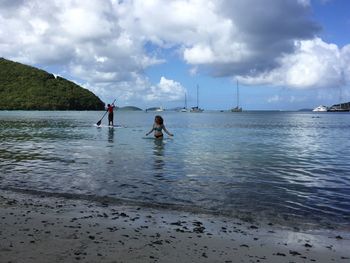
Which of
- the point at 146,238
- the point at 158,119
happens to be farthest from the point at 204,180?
the point at 158,119

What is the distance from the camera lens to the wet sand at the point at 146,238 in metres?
7.34

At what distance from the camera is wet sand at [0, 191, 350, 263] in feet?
24.1

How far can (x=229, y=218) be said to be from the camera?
418 inches

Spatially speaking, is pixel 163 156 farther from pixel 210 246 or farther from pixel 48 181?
pixel 210 246

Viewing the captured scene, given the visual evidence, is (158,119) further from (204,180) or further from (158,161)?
(204,180)

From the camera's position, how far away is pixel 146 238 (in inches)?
332

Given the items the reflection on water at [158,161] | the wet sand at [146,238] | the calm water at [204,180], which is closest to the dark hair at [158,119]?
the reflection on water at [158,161]

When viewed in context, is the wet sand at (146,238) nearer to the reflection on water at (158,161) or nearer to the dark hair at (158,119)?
the reflection on water at (158,161)

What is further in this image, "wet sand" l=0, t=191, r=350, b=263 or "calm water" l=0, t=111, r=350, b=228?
"calm water" l=0, t=111, r=350, b=228

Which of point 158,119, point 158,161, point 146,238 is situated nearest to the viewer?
point 146,238

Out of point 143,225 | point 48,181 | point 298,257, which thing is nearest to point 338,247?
point 298,257

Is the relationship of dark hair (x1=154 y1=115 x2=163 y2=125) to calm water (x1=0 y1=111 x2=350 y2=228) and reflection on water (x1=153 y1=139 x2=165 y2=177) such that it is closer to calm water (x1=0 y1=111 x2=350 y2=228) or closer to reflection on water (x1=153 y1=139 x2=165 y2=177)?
reflection on water (x1=153 y1=139 x2=165 y2=177)

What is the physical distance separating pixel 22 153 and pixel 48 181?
10.2 m

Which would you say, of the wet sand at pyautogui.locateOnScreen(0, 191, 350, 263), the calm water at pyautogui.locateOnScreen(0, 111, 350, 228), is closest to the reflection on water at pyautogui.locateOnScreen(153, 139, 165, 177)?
the calm water at pyautogui.locateOnScreen(0, 111, 350, 228)
